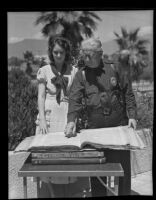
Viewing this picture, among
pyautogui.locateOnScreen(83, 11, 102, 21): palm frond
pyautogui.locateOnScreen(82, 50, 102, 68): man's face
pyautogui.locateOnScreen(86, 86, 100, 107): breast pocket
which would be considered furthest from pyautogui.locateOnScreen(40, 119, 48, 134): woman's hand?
pyautogui.locateOnScreen(83, 11, 102, 21): palm frond

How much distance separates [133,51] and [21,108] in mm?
1179

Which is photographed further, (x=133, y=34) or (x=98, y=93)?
(x=133, y=34)

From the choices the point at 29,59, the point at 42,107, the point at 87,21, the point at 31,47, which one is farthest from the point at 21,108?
the point at 87,21

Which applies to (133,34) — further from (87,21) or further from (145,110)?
(145,110)

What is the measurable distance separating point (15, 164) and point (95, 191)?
796 mm

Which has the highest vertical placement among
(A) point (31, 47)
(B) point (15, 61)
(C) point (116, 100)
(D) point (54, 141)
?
(A) point (31, 47)

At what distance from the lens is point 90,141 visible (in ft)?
11.6

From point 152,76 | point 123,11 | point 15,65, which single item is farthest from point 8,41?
point 152,76

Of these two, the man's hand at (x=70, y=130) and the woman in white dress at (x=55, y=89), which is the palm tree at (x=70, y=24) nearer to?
the woman in white dress at (x=55, y=89)

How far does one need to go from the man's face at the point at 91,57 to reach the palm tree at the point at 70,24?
11 cm

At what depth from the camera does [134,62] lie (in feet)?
12.6

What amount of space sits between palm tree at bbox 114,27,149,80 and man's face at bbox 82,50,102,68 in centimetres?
25

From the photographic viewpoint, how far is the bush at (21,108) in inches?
A: 148

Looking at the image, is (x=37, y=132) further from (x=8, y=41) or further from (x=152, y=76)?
(x=152, y=76)
